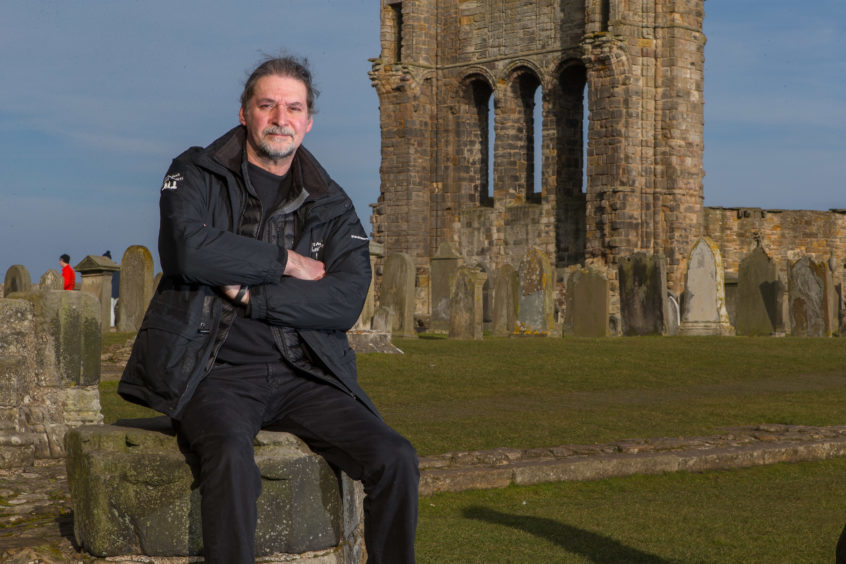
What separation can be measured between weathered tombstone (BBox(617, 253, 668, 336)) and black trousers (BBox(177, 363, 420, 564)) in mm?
17476


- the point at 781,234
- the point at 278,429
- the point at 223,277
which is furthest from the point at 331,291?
the point at 781,234

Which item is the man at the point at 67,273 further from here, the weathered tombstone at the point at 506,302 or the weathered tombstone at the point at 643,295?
the weathered tombstone at the point at 643,295

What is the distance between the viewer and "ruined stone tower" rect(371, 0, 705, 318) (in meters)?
27.6

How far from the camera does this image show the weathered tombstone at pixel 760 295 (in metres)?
20.1

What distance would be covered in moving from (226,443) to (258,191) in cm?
92

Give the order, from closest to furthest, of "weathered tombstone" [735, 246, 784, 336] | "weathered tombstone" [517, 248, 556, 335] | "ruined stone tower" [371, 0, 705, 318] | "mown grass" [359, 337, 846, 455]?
"mown grass" [359, 337, 846, 455]
"weathered tombstone" [735, 246, 784, 336]
"weathered tombstone" [517, 248, 556, 335]
"ruined stone tower" [371, 0, 705, 318]

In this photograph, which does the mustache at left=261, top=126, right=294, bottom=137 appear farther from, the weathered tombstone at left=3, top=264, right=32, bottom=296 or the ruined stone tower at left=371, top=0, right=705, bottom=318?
→ the ruined stone tower at left=371, top=0, right=705, bottom=318

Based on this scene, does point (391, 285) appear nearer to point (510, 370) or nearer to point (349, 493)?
point (510, 370)

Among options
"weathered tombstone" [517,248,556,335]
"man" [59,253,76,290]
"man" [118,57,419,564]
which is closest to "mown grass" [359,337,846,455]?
"weathered tombstone" [517,248,556,335]

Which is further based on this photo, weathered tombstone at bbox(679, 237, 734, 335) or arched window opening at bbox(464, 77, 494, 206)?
arched window opening at bbox(464, 77, 494, 206)

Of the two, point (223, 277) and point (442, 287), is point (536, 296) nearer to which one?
point (442, 287)

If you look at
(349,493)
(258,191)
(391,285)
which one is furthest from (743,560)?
(391,285)

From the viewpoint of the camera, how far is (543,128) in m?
29.5

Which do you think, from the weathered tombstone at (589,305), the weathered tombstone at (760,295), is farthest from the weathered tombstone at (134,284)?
the weathered tombstone at (760,295)
